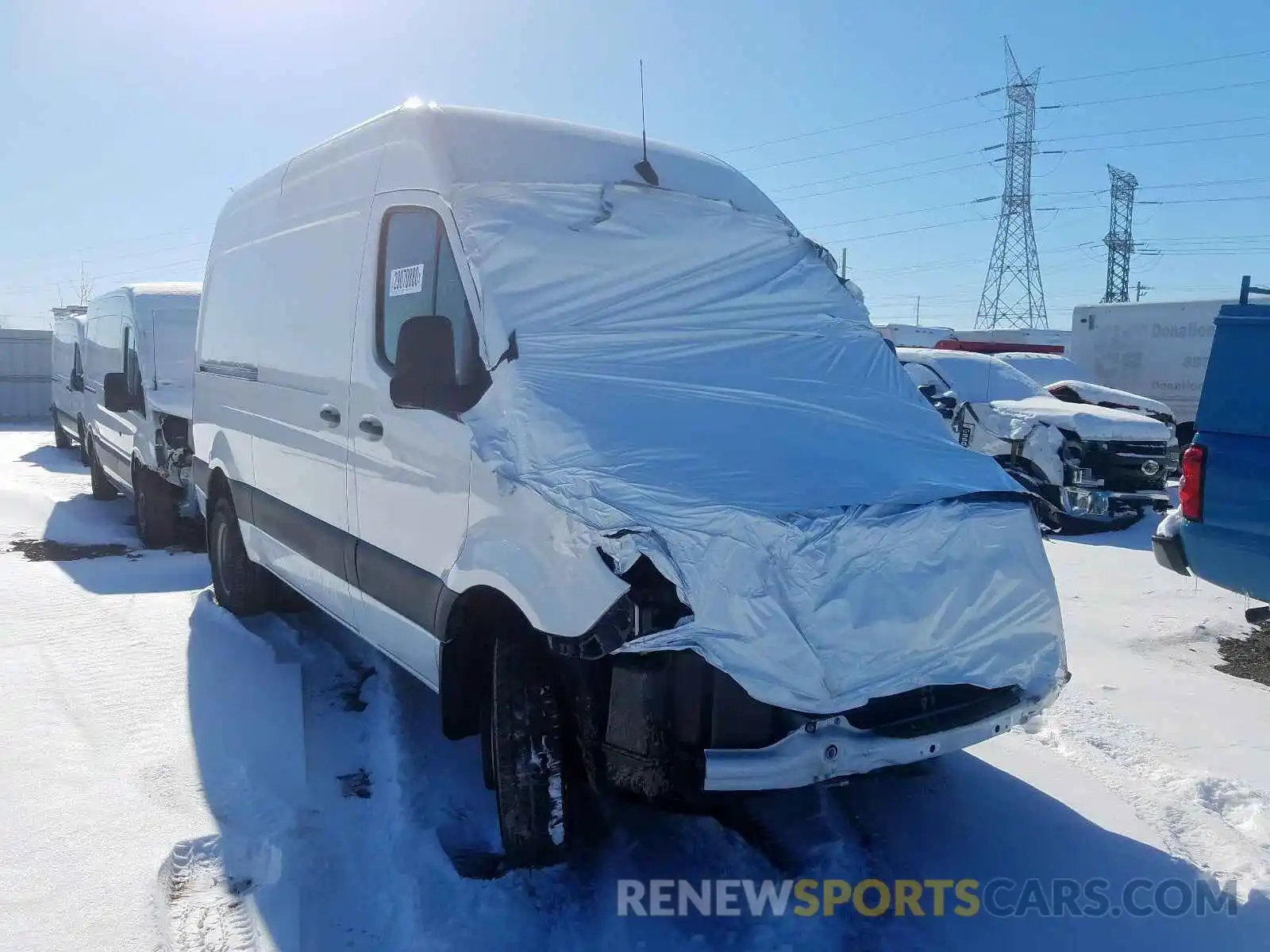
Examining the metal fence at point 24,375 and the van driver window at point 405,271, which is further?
the metal fence at point 24,375

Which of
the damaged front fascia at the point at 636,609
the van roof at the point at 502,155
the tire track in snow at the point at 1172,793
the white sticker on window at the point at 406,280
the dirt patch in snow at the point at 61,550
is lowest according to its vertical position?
the dirt patch in snow at the point at 61,550

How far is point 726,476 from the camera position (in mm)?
2898

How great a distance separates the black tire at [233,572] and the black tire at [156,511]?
2.41 meters

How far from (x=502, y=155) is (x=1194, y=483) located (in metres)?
3.84

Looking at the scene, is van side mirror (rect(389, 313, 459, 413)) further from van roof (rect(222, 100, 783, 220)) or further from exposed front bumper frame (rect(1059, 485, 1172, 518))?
exposed front bumper frame (rect(1059, 485, 1172, 518))

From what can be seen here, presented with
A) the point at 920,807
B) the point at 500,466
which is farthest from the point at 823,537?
the point at 920,807

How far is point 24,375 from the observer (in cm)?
2533

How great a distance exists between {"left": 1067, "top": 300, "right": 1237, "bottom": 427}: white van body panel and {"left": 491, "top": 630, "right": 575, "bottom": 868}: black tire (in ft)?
52.3

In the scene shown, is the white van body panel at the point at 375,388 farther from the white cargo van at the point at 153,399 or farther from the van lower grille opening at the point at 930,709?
the white cargo van at the point at 153,399

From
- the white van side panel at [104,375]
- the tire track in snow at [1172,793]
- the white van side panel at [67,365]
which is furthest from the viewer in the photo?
the white van side panel at [67,365]

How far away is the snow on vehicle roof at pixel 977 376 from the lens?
1149 cm

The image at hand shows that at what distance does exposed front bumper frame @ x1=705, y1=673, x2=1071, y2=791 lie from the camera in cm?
274

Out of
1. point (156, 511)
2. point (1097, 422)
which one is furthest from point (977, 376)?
point (156, 511)

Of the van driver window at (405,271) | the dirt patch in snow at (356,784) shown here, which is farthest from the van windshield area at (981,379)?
the dirt patch in snow at (356,784)
